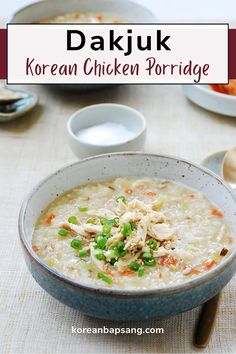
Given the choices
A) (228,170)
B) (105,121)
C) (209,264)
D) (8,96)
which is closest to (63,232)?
(209,264)

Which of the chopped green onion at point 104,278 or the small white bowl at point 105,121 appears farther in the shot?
the small white bowl at point 105,121

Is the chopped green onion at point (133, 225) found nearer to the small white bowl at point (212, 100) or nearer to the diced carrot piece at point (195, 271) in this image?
the diced carrot piece at point (195, 271)

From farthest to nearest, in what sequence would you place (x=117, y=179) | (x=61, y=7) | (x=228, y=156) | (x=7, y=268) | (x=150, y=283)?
(x=61, y=7) < (x=228, y=156) < (x=117, y=179) < (x=7, y=268) < (x=150, y=283)

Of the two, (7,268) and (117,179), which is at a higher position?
(117,179)

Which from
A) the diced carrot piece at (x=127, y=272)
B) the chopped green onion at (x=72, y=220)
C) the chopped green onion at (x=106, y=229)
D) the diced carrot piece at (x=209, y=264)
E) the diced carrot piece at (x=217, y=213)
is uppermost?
the chopped green onion at (x=106, y=229)

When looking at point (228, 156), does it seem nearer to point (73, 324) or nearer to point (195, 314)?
point (195, 314)

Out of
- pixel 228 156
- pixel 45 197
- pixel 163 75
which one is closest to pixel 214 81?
pixel 163 75

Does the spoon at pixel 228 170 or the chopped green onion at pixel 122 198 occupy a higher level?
the chopped green onion at pixel 122 198

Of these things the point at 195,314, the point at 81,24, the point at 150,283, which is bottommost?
the point at 195,314

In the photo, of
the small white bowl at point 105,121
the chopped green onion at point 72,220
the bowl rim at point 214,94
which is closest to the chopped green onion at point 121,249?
the chopped green onion at point 72,220
